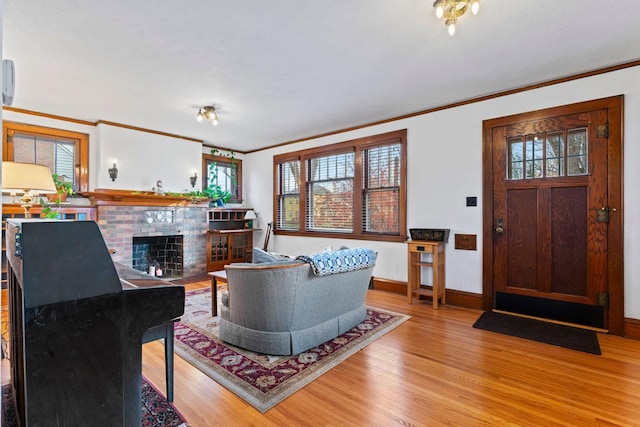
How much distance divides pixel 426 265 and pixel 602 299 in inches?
66.0

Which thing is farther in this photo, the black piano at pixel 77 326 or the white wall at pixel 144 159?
the white wall at pixel 144 159

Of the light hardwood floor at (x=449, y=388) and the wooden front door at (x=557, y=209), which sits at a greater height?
the wooden front door at (x=557, y=209)

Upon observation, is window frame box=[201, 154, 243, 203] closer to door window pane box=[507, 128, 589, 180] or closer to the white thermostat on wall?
the white thermostat on wall

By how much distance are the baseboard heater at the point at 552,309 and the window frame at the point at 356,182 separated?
1.41 meters

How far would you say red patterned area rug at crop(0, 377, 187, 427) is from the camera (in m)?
1.58

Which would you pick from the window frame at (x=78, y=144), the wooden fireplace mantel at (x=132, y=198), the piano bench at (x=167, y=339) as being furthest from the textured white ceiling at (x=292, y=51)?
the piano bench at (x=167, y=339)

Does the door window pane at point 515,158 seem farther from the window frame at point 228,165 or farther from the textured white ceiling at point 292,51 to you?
the window frame at point 228,165

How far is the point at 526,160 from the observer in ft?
11.8

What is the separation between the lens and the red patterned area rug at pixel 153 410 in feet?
5.18

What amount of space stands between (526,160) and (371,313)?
242 centimetres

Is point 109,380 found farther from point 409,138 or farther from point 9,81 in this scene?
point 409,138

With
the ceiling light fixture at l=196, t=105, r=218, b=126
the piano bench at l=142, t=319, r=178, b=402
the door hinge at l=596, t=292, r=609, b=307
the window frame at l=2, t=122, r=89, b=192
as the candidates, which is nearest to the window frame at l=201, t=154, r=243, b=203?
the window frame at l=2, t=122, r=89, b=192

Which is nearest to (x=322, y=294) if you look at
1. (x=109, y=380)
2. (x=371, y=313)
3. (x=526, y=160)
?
(x=371, y=313)

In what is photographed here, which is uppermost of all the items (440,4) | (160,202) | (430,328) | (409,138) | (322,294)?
(440,4)
